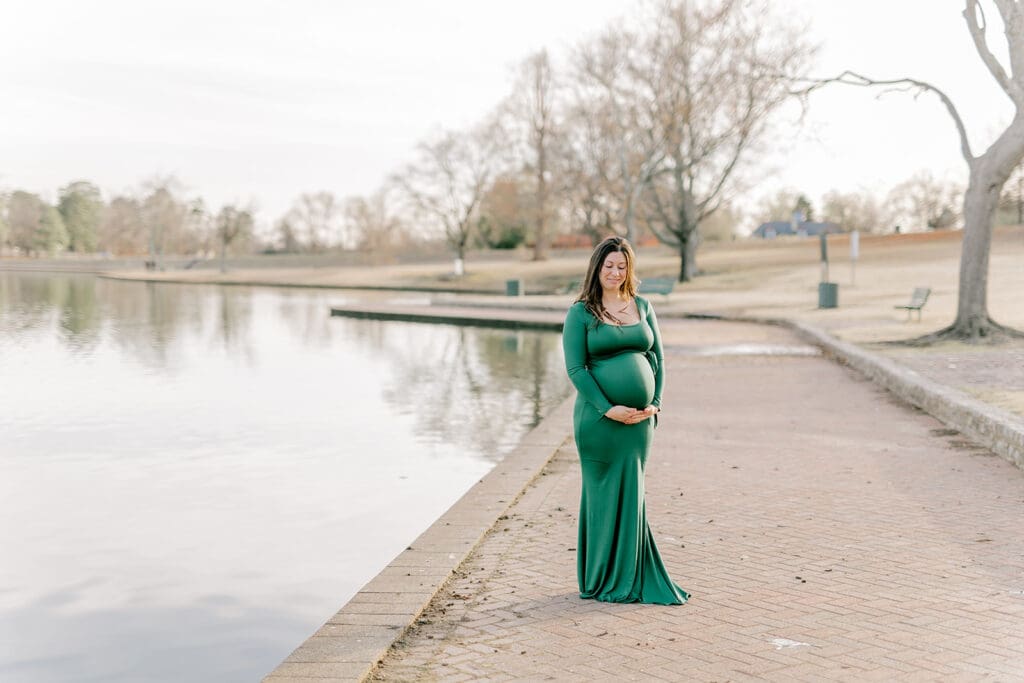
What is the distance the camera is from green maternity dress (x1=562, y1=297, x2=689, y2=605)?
18.6 ft

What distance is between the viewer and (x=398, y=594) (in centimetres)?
606

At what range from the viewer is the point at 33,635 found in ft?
22.7

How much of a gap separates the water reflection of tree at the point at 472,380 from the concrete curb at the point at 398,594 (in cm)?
419

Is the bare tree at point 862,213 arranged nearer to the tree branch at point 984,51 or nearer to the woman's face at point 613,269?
the tree branch at point 984,51

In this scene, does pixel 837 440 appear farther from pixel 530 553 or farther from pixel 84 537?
pixel 84 537

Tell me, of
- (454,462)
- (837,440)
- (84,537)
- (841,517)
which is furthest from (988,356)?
(84,537)

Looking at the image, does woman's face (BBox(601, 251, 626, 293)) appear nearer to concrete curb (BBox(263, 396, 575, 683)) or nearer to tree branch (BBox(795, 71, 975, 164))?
concrete curb (BBox(263, 396, 575, 683))

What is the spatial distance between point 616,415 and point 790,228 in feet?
435

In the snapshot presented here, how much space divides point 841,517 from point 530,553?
8.08 ft

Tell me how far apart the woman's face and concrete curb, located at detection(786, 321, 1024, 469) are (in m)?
5.77

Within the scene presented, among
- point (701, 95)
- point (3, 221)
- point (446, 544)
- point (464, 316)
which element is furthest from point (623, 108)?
point (3, 221)

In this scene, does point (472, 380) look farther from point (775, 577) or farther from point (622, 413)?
point (622, 413)

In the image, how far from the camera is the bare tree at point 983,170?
18688mm

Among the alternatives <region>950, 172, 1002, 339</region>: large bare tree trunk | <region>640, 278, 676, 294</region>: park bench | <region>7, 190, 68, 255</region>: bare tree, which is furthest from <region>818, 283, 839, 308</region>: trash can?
<region>7, 190, 68, 255</region>: bare tree
